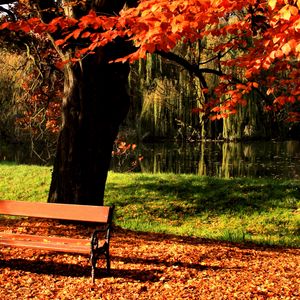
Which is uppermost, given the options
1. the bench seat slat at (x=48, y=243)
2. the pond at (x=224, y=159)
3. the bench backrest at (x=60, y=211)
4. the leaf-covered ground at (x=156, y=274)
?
the pond at (x=224, y=159)

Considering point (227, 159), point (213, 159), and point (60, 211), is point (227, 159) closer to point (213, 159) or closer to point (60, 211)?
point (213, 159)

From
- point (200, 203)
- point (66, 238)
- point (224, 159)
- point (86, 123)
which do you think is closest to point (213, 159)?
point (224, 159)

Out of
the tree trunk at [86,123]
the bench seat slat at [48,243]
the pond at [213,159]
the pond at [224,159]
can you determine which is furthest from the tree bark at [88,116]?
the pond at [224,159]

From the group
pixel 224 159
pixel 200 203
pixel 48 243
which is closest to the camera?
pixel 48 243

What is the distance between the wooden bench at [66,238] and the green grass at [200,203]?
12.5 feet

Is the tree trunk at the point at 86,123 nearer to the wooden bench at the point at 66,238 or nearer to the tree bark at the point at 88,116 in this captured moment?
the tree bark at the point at 88,116

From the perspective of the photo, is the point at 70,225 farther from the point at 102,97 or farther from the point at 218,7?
the point at 218,7

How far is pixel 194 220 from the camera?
10.4 meters

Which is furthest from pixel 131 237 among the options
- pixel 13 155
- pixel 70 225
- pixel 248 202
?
pixel 13 155

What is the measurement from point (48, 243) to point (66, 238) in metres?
0.24

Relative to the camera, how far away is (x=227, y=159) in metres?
23.2

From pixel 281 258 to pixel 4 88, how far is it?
19.8 m

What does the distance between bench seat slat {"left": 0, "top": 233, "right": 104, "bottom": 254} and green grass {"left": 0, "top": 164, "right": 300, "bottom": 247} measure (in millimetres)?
3953

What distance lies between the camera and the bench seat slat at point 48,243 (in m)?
4.53
